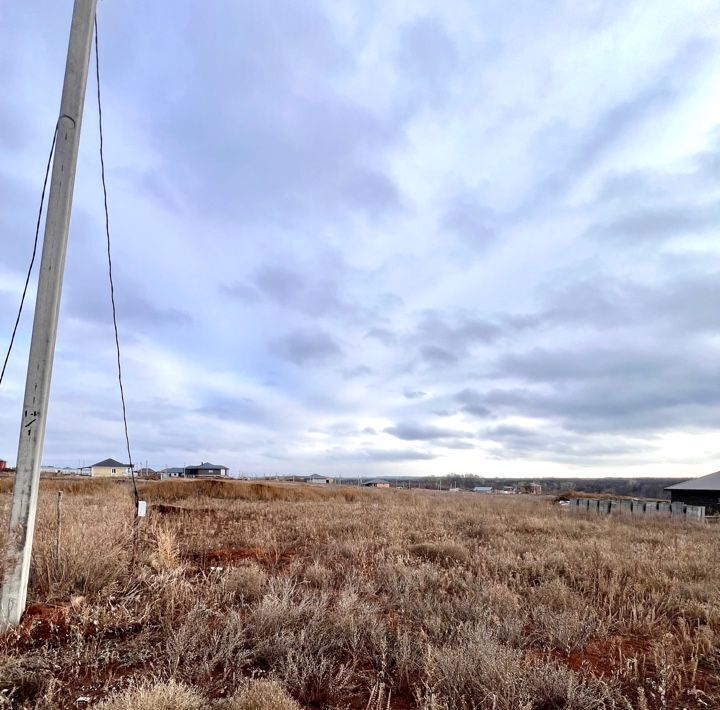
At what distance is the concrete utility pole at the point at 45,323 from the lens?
15.8 feet

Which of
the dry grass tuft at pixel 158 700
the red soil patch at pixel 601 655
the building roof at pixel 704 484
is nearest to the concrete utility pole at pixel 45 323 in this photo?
the dry grass tuft at pixel 158 700

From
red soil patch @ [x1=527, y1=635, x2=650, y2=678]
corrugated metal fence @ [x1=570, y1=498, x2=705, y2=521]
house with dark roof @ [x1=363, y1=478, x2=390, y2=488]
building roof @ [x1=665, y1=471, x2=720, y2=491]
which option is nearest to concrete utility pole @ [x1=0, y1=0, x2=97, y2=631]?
red soil patch @ [x1=527, y1=635, x2=650, y2=678]

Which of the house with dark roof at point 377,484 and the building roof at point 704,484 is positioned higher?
the building roof at point 704,484

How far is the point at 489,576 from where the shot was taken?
7.98m

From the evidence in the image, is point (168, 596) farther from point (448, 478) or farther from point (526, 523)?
point (448, 478)

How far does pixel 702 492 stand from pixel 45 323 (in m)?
40.8

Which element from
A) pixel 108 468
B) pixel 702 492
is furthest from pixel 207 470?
pixel 702 492

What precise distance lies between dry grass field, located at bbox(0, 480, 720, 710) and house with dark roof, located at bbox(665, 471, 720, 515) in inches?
1175

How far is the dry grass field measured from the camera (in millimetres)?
3926

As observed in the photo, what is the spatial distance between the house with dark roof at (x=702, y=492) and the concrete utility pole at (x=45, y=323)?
37635mm

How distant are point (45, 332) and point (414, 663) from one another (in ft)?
15.3

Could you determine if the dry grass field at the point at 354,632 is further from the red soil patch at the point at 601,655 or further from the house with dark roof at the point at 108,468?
the house with dark roof at the point at 108,468

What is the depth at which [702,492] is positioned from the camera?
3509 cm

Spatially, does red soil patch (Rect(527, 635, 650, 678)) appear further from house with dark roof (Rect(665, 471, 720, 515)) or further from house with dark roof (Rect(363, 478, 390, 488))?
house with dark roof (Rect(363, 478, 390, 488))
